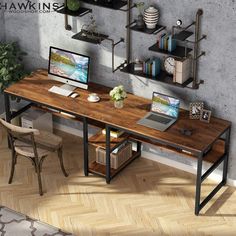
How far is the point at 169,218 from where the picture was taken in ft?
22.4

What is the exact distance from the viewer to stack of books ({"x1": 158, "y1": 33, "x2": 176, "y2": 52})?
268 inches

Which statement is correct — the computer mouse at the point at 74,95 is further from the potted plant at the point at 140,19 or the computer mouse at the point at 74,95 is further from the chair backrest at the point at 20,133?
the potted plant at the point at 140,19

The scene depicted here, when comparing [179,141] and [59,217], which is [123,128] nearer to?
[179,141]

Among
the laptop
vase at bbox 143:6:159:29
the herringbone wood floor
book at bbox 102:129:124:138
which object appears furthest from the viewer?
book at bbox 102:129:124:138

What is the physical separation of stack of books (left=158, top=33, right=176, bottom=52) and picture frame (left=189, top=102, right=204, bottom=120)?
616 mm

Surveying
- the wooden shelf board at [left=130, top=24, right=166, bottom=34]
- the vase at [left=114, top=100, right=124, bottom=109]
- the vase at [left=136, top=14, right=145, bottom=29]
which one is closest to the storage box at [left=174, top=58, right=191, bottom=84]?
the wooden shelf board at [left=130, top=24, right=166, bottom=34]

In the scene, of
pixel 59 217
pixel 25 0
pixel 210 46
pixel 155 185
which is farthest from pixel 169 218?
pixel 25 0

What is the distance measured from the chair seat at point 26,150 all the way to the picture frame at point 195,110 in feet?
5.08

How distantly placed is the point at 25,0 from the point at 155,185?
8.40 ft

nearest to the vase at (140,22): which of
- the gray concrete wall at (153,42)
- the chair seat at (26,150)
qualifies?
the gray concrete wall at (153,42)

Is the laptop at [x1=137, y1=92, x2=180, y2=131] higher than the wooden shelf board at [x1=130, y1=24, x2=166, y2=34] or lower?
lower

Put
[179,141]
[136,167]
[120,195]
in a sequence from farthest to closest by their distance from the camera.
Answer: [136,167] → [120,195] → [179,141]

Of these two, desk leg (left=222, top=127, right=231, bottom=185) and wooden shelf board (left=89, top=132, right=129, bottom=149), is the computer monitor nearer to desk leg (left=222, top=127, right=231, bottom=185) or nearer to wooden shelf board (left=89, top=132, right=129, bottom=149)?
wooden shelf board (left=89, top=132, right=129, bottom=149)

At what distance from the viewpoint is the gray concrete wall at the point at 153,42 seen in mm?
6605
